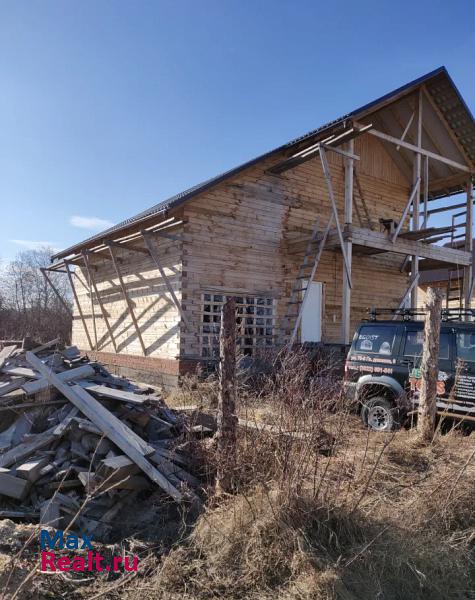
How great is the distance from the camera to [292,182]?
1511 centimetres

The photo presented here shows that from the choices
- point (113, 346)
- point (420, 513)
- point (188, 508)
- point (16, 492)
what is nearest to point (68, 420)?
point (16, 492)

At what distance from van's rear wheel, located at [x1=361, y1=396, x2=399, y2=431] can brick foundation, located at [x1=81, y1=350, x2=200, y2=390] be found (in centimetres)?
441

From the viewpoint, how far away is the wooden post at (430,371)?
6324 mm

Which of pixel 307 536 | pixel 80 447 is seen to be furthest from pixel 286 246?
pixel 307 536

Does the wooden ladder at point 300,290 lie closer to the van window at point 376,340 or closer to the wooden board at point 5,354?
the van window at point 376,340

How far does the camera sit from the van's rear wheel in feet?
25.0

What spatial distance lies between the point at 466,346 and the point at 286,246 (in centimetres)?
813

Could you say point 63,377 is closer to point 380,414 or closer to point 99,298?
point 380,414

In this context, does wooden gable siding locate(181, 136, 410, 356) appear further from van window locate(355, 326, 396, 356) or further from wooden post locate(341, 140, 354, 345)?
van window locate(355, 326, 396, 356)

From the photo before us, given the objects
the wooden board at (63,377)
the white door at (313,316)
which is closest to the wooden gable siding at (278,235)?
the white door at (313,316)

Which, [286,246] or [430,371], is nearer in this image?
[430,371]

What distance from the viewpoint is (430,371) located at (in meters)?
6.45

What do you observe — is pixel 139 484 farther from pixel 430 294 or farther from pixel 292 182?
pixel 292 182

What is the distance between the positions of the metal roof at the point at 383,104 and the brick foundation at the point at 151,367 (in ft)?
12.7
